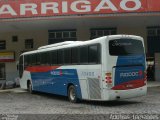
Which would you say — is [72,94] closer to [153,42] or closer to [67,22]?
[67,22]

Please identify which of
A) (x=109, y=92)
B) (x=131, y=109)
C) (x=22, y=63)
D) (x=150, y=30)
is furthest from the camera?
(x=150, y=30)

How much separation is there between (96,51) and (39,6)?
15304mm

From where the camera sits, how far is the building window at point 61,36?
38031mm

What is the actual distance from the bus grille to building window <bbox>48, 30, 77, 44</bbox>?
19425 millimetres

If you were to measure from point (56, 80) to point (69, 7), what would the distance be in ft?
36.6

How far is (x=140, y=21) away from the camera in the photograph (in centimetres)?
3478

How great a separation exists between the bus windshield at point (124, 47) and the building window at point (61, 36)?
19495mm

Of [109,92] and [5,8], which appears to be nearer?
[109,92]

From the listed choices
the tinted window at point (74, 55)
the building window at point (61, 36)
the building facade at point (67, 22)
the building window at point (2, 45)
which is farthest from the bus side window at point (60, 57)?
the building window at point (2, 45)

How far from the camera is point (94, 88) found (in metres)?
18.5

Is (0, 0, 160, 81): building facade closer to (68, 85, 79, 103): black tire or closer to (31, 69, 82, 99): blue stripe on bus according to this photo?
(31, 69, 82, 99): blue stripe on bus

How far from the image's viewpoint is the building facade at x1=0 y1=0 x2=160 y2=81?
3180cm

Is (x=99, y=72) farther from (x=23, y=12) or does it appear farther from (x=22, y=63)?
(x=23, y=12)

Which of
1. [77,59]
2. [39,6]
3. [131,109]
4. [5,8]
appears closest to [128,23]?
[39,6]
